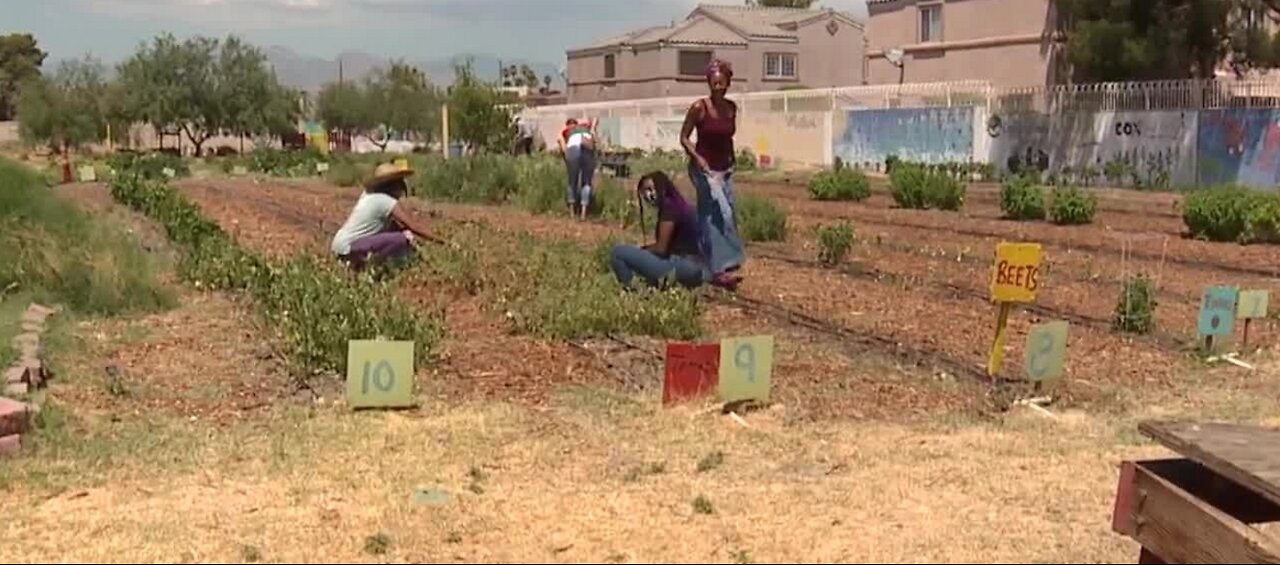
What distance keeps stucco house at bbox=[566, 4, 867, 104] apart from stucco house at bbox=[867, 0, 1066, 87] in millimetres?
18055

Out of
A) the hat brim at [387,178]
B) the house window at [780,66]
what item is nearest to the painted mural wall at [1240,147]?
the hat brim at [387,178]

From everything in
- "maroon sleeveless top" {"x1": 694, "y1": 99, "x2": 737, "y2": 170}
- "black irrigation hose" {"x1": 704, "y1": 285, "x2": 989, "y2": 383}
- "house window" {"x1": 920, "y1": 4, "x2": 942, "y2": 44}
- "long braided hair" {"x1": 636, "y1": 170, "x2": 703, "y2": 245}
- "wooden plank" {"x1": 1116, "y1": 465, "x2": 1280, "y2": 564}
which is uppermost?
"house window" {"x1": 920, "y1": 4, "x2": 942, "y2": 44}

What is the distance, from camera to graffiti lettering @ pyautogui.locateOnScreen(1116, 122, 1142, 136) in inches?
1180

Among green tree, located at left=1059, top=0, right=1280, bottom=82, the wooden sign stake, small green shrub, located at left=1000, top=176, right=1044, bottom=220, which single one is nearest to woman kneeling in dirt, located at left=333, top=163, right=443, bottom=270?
the wooden sign stake

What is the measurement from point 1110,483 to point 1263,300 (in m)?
3.64

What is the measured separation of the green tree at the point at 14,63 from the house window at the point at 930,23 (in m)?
51.8

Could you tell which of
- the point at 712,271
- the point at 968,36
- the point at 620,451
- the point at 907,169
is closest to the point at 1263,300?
the point at 712,271

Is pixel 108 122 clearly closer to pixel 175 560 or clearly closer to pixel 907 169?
Result: pixel 907 169

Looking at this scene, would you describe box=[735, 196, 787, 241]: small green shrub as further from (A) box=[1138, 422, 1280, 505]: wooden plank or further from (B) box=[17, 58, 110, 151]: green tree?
(B) box=[17, 58, 110, 151]: green tree

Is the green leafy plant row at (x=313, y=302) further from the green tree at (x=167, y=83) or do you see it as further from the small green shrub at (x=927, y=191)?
the green tree at (x=167, y=83)

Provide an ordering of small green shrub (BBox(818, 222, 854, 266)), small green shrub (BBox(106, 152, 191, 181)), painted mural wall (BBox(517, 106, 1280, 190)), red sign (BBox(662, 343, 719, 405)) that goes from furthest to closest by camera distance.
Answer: small green shrub (BBox(106, 152, 191, 181)), painted mural wall (BBox(517, 106, 1280, 190)), small green shrub (BBox(818, 222, 854, 266)), red sign (BBox(662, 343, 719, 405))

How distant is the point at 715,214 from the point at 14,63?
282 ft

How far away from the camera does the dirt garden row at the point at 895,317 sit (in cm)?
748

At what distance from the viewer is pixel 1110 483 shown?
545 centimetres
